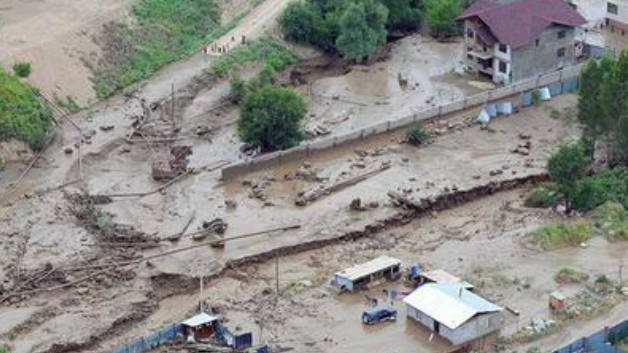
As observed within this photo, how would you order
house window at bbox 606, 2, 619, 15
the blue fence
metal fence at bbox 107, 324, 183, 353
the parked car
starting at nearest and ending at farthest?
the blue fence → metal fence at bbox 107, 324, 183, 353 → the parked car → house window at bbox 606, 2, 619, 15

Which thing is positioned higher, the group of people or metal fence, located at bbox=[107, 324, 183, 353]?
the group of people

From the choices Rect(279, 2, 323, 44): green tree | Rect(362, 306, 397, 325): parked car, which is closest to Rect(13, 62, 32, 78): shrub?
Rect(279, 2, 323, 44): green tree

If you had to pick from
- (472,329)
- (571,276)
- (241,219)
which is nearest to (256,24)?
(241,219)

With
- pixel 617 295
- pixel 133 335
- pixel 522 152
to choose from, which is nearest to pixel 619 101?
pixel 522 152

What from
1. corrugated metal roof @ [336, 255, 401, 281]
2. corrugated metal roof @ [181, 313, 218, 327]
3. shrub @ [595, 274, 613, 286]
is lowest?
corrugated metal roof @ [181, 313, 218, 327]

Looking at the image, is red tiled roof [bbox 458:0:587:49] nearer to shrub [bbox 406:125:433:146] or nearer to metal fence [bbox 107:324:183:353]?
shrub [bbox 406:125:433:146]

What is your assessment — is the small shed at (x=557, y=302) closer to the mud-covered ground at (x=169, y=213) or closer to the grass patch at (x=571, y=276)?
the grass patch at (x=571, y=276)

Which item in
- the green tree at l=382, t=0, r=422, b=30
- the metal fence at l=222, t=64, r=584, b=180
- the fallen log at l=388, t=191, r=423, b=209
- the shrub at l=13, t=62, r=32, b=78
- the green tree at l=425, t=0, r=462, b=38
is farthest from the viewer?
the green tree at l=382, t=0, r=422, b=30

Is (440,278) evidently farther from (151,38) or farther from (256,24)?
(256,24)
